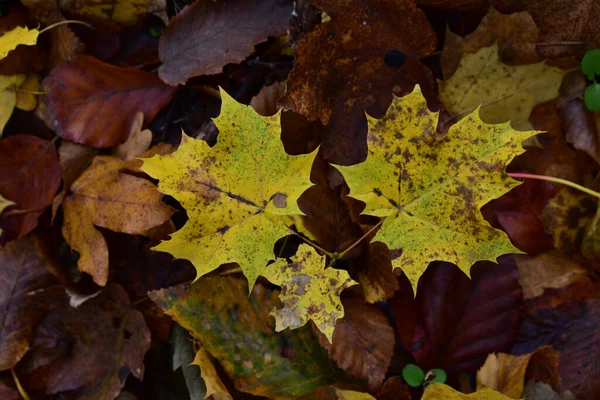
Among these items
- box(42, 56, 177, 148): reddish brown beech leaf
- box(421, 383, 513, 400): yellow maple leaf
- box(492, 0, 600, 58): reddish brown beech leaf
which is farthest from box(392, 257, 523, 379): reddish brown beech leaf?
box(42, 56, 177, 148): reddish brown beech leaf

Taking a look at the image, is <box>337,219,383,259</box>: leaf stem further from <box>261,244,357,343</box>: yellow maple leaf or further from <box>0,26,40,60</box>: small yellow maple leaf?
<box>0,26,40,60</box>: small yellow maple leaf

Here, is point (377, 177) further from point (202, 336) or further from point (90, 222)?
point (90, 222)

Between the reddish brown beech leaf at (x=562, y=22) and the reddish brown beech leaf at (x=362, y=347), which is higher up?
the reddish brown beech leaf at (x=562, y=22)

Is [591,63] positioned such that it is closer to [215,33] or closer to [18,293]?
[215,33]

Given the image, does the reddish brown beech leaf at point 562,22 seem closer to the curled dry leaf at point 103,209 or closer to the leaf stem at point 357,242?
the leaf stem at point 357,242

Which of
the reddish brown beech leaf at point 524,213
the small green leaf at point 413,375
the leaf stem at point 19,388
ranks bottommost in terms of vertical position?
the leaf stem at point 19,388


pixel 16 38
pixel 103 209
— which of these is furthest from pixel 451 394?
pixel 16 38

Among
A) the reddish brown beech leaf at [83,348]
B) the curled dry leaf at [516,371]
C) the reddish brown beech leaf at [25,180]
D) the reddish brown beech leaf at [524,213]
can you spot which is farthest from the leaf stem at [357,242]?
the reddish brown beech leaf at [25,180]
